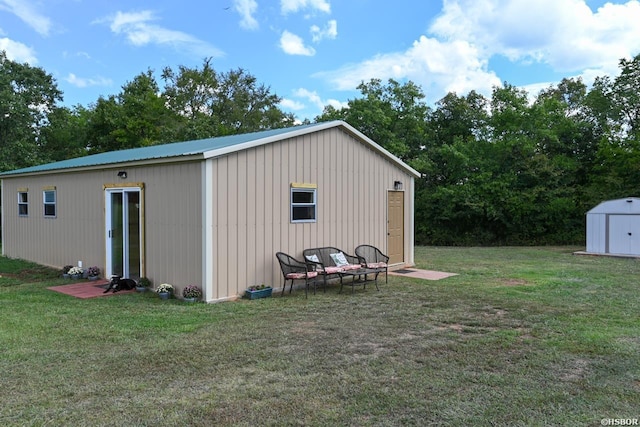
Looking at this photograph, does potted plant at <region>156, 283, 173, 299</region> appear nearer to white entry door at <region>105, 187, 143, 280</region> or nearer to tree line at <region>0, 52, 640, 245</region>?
white entry door at <region>105, 187, 143, 280</region>

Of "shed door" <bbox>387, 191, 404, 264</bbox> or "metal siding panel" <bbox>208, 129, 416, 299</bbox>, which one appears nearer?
"metal siding panel" <bbox>208, 129, 416, 299</bbox>

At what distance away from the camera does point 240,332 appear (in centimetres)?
486

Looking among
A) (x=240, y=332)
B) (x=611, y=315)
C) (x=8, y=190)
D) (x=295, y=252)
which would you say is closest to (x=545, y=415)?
(x=240, y=332)

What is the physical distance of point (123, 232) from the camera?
7996mm

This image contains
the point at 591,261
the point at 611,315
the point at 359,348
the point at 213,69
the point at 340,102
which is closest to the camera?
the point at 359,348

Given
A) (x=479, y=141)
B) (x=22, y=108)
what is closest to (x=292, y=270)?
(x=479, y=141)

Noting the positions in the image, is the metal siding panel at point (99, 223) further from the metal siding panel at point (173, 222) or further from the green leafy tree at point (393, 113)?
the green leafy tree at point (393, 113)

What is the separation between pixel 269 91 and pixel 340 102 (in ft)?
30.4

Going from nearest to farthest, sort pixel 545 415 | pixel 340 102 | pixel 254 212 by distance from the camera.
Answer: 1. pixel 545 415
2. pixel 254 212
3. pixel 340 102

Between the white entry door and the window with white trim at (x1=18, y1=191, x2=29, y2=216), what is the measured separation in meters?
4.81

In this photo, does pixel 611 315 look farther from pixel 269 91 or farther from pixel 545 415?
pixel 269 91

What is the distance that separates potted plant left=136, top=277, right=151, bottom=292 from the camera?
24.0 feet

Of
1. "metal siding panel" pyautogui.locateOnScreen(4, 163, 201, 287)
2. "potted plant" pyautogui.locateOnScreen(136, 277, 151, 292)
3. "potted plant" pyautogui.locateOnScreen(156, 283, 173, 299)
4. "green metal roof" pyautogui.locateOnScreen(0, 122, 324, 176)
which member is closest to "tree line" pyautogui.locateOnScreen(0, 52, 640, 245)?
"metal siding panel" pyautogui.locateOnScreen(4, 163, 201, 287)

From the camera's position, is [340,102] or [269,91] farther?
[269,91]
